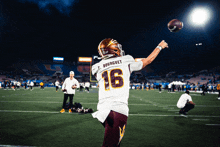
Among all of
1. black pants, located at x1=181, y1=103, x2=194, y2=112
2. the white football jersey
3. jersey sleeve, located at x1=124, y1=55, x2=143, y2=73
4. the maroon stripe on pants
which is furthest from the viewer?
black pants, located at x1=181, y1=103, x2=194, y2=112

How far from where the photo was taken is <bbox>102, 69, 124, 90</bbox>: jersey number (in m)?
2.08

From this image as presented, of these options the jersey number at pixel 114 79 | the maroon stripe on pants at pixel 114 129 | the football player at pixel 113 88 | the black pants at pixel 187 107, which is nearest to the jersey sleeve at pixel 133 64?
the football player at pixel 113 88

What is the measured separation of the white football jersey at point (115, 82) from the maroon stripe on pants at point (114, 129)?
0.26 feet

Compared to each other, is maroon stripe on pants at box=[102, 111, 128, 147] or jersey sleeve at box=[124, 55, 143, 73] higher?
jersey sleeve at box=[124, 55, 143, 73]

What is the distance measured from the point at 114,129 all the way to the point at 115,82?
0.61m

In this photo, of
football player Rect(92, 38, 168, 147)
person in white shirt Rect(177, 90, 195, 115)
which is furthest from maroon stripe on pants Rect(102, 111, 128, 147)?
person in white shirt Rect(177, 90, 195, 115)

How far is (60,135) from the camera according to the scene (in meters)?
4.54

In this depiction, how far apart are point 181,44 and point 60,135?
186ft

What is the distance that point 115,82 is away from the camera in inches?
82.1

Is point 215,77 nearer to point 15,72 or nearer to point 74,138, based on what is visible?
point 74,138

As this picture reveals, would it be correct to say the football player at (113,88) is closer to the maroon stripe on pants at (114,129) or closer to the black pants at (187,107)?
the maroon stripe on pants at (114,129)

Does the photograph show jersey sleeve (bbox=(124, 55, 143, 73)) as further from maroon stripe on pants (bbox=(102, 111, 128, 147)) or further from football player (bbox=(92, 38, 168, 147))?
maroon stripe on pants (bbox=(102, 111, 128, 147))

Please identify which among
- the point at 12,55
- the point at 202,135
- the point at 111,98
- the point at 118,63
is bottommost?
the point at 202,135

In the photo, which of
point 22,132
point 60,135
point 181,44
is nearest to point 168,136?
point 60,135
